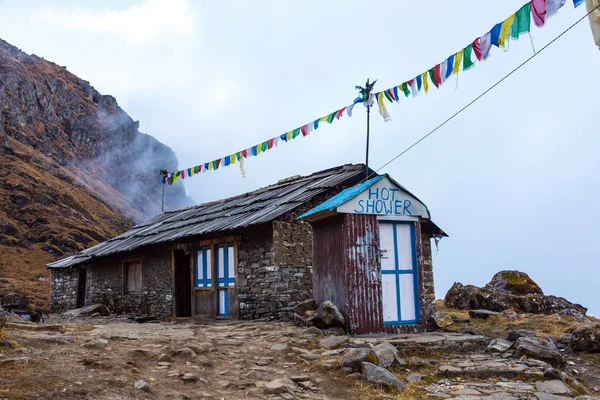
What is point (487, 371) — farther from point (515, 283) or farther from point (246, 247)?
point (515, 283)

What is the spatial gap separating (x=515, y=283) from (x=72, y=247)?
32.8 metres

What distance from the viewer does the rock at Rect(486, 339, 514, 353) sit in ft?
27.5

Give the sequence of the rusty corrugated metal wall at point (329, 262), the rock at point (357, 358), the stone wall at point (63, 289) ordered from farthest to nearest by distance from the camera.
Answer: the stone wall at point (63, 289), the rusty corrugated metal wall at point (329, 262), the rock at point (357, 358)

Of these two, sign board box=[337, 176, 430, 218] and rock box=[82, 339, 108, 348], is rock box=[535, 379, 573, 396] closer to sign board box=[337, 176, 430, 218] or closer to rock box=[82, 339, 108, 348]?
sign board box=[337, 176, 430, 218]

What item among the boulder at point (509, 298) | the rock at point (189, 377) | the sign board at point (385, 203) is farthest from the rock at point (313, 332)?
the boulder at point (509, 298)

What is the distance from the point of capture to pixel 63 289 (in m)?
22.9

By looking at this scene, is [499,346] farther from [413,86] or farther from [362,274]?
[413,86]

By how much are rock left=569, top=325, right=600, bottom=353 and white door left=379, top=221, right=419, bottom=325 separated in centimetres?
302

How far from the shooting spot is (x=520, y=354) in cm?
→ 791

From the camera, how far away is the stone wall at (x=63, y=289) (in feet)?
72.3

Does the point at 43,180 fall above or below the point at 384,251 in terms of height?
above

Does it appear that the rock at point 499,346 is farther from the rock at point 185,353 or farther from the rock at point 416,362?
the rock at point 185,353

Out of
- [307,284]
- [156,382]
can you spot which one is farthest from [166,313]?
[156,382]

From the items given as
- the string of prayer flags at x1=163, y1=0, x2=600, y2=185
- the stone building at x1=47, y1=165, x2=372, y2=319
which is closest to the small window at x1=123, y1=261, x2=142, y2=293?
the stone building at x1=47, y1=165, x2=372, y2=319
